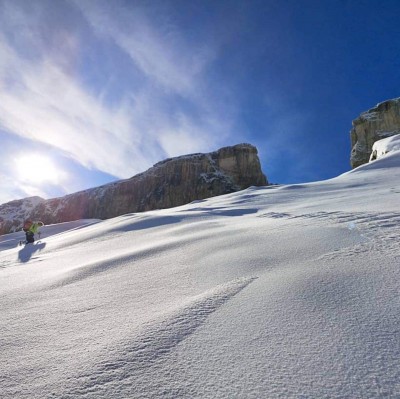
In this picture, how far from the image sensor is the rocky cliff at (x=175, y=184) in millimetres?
46531

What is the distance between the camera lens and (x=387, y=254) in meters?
1.74

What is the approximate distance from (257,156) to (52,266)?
48009mm

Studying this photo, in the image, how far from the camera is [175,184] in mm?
48031

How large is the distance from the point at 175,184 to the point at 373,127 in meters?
31.7

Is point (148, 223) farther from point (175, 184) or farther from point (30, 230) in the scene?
point (175, 184)

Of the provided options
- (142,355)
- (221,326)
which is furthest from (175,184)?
(142,355)

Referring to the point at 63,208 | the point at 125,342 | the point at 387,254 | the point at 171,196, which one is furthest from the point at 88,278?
the point at 63,208

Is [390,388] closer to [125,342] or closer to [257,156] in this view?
[125,342]

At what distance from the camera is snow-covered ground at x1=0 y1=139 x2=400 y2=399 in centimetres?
88

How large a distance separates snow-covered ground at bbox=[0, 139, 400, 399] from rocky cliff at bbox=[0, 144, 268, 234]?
140 ft

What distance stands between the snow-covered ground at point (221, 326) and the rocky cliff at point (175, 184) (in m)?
42.6

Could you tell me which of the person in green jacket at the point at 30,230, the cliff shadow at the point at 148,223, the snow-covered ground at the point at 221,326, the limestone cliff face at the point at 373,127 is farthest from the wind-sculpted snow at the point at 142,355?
the limestone cliff face at the point at 373,127

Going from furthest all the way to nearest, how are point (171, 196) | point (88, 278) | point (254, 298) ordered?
point (171, 196)
point (88, 278)
point (254, 298)

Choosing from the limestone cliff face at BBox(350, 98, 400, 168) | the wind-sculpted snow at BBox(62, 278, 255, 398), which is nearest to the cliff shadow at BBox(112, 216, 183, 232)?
the wind-sculpted snow at BBox(62, 278, 255, 398)
